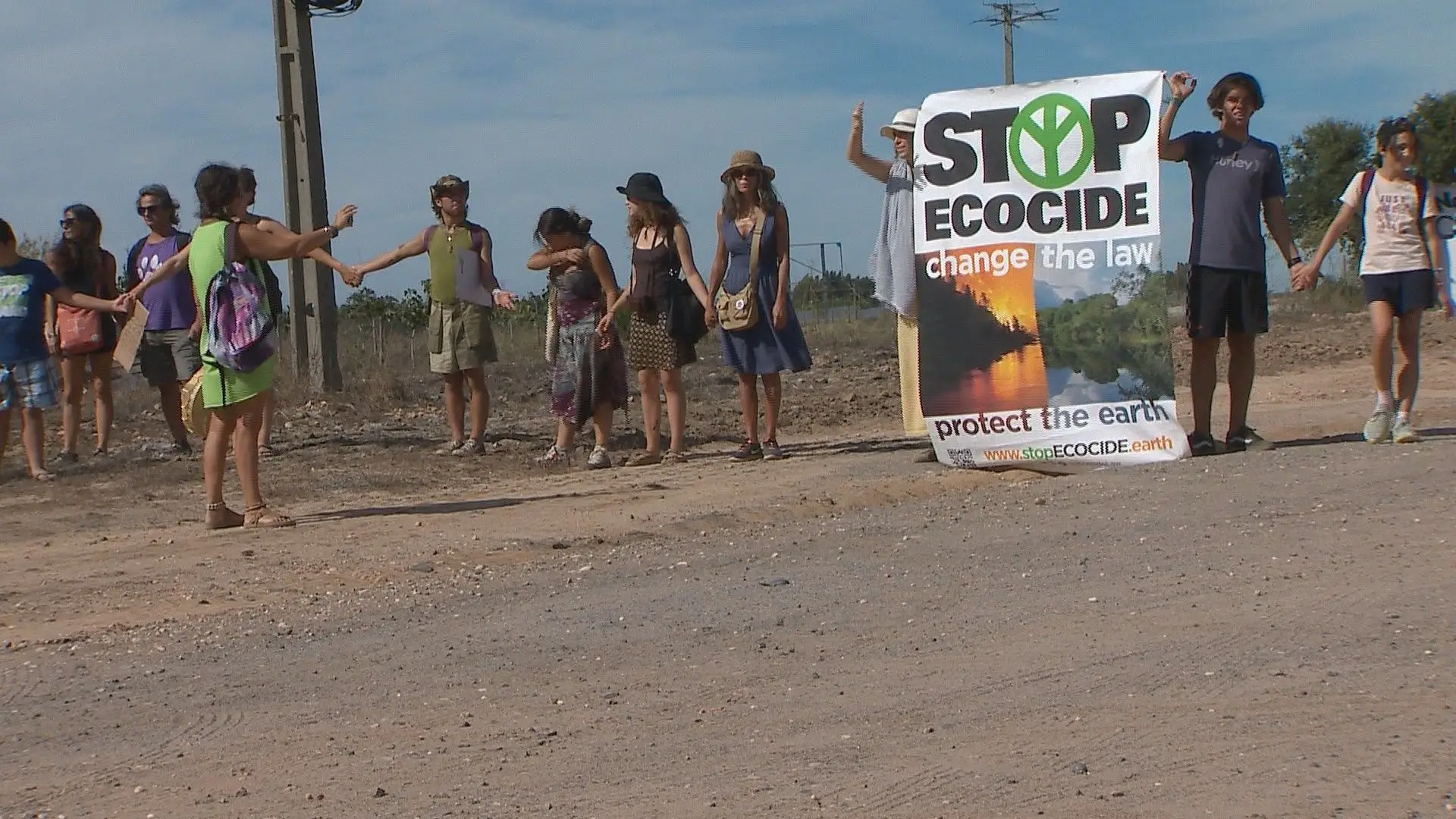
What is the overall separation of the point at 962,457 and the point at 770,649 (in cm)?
413

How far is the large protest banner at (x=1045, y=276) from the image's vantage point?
9461 millimetres

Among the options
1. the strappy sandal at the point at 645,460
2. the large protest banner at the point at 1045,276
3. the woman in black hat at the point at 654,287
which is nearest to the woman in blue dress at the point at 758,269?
the woman in black hat at the point at 654,287

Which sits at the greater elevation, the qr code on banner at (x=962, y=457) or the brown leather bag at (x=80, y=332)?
the brown leather bag at (x=80, y=332)

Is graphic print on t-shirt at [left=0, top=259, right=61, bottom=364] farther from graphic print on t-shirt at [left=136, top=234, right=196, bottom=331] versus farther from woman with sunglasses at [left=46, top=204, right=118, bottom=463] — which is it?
woman with sunglasses at [left=46, top=204, right=118, bottom=463]

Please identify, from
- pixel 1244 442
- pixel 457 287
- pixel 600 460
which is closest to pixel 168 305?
pixel 457 287

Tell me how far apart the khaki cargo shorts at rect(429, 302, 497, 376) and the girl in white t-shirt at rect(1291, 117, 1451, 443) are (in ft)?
17.1

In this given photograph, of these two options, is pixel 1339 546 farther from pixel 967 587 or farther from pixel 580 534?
pixel 580 534

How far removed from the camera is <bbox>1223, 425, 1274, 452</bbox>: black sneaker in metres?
9.89

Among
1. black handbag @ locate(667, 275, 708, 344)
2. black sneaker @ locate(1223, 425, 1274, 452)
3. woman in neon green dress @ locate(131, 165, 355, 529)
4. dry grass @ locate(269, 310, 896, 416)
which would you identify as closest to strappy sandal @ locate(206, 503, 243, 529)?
woman in neon green dress @ locate(131, 165, 355, 529)

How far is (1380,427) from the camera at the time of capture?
32.1 feet

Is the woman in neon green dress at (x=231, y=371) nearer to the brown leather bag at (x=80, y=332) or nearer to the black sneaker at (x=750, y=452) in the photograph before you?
the black sneaker at (x=750, y=452)

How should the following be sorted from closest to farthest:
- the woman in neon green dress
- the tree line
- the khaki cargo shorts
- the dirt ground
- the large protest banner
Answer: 1. the dirt ground
2. the woman in neon green dress
3. the large protest banner
4. the khaki cargo shorts
5. the tree line

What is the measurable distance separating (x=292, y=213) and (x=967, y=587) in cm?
1093

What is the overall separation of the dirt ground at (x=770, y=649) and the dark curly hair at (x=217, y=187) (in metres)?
1.70
